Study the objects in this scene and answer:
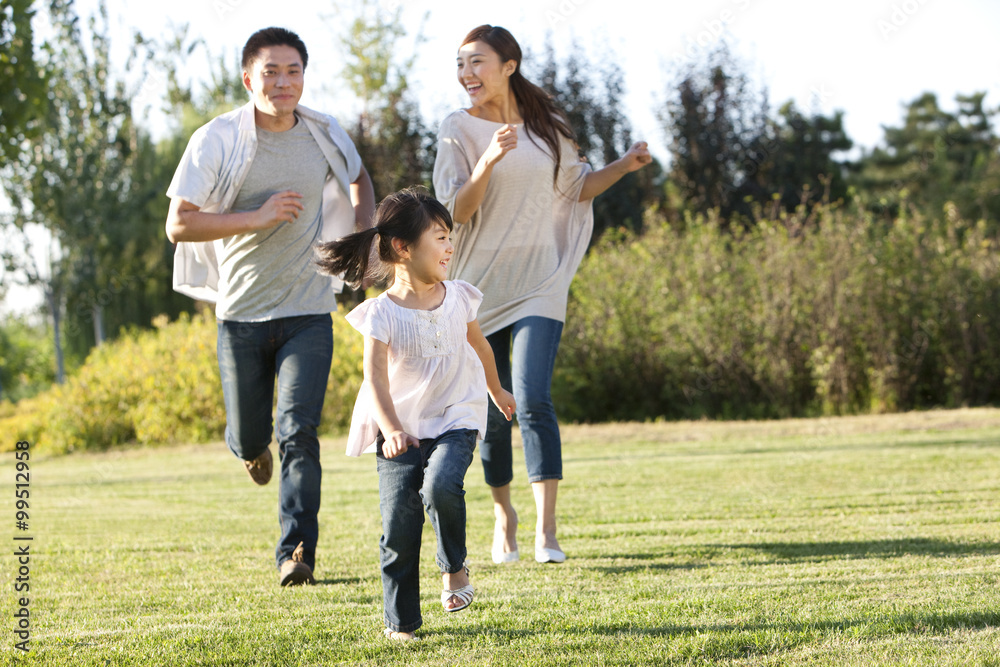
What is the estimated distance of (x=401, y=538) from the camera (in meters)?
2.98

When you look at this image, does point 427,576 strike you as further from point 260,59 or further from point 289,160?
point 260,59

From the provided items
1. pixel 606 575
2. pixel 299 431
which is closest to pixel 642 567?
pixel 606 575

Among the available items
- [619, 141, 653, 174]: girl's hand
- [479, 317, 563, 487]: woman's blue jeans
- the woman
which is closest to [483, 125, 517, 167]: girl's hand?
the woman

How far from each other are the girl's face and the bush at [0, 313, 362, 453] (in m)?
9.85

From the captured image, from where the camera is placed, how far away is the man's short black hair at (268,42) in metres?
4.16

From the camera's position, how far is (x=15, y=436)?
15.6 m

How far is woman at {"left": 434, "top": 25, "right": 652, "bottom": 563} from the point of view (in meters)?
4.26

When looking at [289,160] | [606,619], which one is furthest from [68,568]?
[606,619]

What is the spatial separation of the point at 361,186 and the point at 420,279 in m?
1.39

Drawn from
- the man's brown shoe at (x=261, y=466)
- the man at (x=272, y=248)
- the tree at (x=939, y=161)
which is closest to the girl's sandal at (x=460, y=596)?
the man at (x=272, y=248)

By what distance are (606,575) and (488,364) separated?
40.8 inches

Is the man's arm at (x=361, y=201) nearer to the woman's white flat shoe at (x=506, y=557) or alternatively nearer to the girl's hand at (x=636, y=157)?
the girl's hand at (x=636, y=157)

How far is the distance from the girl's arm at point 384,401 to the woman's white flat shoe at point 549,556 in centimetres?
124

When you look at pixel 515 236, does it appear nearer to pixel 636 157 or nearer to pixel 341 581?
pixel 636 157
